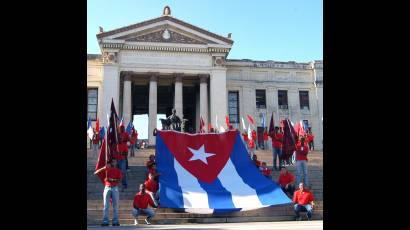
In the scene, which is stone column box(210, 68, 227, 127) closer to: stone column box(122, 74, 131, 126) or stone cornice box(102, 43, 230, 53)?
stone cornice box(102, 43, 230, 53)

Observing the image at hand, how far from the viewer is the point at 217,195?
40.6 feet

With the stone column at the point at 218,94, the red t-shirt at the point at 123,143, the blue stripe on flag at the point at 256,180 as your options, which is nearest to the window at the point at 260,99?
the stone column at the point at 218,94

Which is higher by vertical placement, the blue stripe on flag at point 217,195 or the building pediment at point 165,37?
the building pediment at point 165,37

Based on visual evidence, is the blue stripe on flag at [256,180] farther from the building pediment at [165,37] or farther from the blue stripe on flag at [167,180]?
the building pediment at [165,37]

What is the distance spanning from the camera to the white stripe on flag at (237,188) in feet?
40.1

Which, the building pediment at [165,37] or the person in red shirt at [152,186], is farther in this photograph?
the building pediment at [165,37]

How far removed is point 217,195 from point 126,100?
24.9m

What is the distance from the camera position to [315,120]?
4166 centimetres

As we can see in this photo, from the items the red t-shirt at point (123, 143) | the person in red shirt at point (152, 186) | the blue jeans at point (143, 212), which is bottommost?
the blue jeans at point (143, 212)

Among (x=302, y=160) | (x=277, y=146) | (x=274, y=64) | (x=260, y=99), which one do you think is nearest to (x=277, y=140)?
(x=277, y=146)
